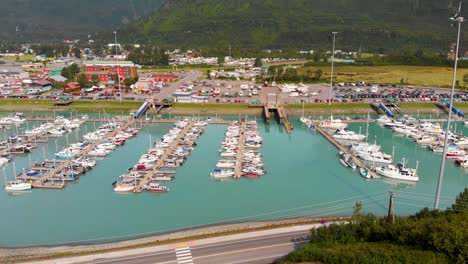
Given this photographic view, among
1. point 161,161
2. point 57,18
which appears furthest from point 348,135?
point 57,18

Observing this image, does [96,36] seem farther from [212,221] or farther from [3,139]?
[212,221]

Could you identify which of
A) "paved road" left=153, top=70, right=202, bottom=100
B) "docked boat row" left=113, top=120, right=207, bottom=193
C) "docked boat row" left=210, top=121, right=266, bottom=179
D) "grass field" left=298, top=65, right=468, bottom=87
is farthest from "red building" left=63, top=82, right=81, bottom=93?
"grass field" left=298, top=65, right=468, bottom=87

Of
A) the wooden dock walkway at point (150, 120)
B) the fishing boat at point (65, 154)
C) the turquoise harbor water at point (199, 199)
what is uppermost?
the wooden dock walkway at point (150, 120)

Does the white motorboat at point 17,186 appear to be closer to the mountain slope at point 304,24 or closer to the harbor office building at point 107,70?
the harbor office building at point 107,70

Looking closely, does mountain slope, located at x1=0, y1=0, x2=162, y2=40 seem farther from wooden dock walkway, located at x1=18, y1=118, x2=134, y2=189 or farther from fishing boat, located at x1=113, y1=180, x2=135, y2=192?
fishing boat, located at x1=113, y1=180, x2=135, y2=192

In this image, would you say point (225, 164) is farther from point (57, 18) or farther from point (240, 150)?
point (57, 18)

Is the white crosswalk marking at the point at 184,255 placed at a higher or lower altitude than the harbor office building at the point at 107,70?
lower

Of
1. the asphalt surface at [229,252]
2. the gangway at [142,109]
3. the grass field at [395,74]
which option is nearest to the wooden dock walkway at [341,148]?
the asphalt surface at [229,252]

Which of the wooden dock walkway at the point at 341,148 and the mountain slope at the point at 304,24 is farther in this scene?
the mountain slope at the point at 304,24
